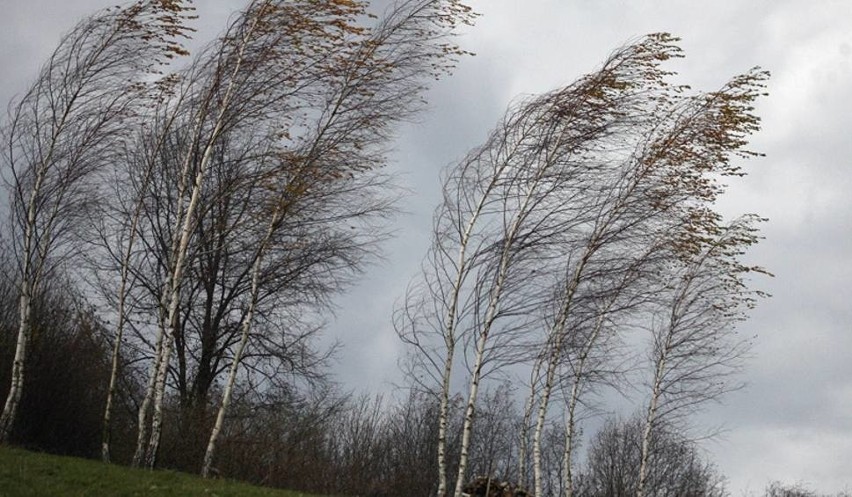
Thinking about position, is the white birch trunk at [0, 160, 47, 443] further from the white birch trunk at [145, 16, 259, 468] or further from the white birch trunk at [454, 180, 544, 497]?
the white birch trunk at [454, 180, 544, 497]

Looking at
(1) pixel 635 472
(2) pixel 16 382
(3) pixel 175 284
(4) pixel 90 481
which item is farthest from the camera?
(1) pixel 635 472

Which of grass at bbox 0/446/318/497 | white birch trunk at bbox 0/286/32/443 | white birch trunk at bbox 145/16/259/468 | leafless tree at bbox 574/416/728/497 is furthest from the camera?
leafless tree at bbox 574/416/728/497

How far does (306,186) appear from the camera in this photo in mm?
21734

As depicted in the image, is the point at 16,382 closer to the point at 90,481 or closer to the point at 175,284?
the point at 175,284

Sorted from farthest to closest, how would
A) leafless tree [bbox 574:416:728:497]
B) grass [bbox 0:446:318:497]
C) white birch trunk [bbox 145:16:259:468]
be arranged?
leafless tree [bbox 574:416:728:497]
white birch trunk [bbox 145:16:259:468]
grass [bbox 0:446:318:497]

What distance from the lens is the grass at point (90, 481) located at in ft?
53.3

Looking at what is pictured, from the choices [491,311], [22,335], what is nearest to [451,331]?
[491,311]

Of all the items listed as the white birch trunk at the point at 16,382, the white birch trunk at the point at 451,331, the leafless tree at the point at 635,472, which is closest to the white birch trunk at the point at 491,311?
the white birch trunk at the point at 451,331

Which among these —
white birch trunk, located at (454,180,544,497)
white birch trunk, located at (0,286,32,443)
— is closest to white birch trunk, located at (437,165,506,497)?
white birch trunk, located at (454,180,544,497)

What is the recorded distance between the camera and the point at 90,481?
17.3 meters

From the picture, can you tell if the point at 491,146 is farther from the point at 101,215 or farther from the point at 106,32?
the point at 101,215

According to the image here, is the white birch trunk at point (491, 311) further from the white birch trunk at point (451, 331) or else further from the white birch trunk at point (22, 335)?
the white birch trunk at point (22, 335)

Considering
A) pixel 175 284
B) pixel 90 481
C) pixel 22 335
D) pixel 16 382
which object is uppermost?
pixel 175 284

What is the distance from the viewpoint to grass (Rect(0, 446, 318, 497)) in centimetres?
1625
